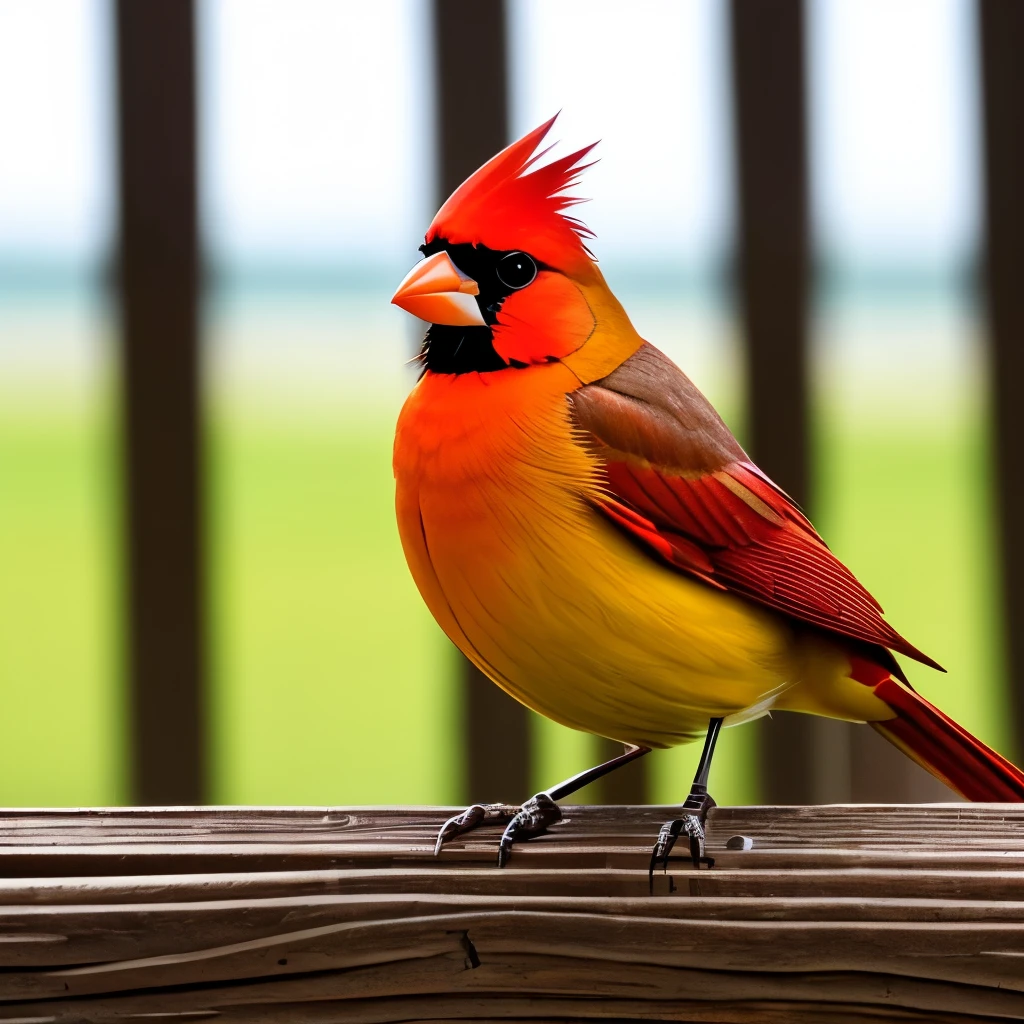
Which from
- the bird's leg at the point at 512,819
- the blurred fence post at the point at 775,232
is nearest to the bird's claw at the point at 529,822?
the bird's leg at the point at 512,819

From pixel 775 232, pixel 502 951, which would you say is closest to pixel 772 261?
pixel 775 232

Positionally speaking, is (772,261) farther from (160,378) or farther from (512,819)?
(512,819)

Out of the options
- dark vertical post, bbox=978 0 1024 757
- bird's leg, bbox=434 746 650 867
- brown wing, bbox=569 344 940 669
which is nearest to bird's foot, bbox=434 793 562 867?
bird's leg, bbox=434 746 650 867

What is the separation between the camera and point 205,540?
6.08 ft

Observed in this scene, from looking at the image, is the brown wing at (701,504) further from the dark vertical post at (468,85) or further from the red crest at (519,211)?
the dark vertical post at (468,85)

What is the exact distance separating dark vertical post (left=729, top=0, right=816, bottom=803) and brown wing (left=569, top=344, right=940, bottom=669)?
0.57m

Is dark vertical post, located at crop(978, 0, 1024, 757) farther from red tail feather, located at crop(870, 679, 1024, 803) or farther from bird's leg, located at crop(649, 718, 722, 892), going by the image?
bird's leg, located at crop(649, 718, 722, 892)

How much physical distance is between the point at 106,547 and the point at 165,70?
0.69 meters

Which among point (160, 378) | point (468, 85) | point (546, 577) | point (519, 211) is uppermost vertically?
point (468, 85)

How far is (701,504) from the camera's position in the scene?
1.21 m

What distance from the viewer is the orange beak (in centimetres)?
115

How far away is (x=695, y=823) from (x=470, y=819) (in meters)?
0.20

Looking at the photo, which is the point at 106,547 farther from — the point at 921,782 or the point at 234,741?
the point at 921,782

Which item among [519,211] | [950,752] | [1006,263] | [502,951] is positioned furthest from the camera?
[1006,263]
